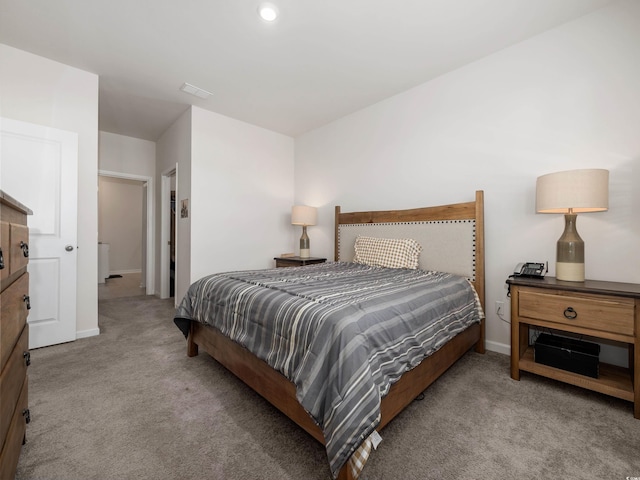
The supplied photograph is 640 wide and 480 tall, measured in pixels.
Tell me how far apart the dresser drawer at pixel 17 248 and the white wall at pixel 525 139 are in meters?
3.04

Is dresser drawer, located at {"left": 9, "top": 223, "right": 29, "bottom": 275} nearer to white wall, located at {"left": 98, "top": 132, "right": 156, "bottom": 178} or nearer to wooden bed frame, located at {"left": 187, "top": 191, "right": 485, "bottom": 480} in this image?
wooden bed frame, located at {"left": 187, "top": 191, "right": 485, "bottom": 480}

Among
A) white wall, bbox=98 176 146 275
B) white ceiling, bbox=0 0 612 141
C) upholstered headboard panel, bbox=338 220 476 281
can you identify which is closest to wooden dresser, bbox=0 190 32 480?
white ceiling, bbox=0 0 612 141

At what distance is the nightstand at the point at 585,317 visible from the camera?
62.4 inches

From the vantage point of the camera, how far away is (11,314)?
103cm

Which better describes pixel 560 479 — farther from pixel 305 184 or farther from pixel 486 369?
pixel 305 184

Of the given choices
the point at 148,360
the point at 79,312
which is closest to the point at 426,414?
the point at 148,360

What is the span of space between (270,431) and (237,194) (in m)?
3.13

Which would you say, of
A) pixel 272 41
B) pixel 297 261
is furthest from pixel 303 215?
pixel 272 41

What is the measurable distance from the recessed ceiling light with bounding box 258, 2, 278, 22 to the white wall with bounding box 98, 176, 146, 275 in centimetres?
671

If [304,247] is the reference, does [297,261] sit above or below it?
below

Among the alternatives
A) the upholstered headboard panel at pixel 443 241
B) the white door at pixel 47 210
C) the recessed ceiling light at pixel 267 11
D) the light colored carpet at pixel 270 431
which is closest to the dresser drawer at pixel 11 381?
the light colored carpet at pixel 270 431

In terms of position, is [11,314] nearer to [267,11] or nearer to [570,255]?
[267,11]

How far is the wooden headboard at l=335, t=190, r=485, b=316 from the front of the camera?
248 cm

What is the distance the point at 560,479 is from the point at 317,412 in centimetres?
108
